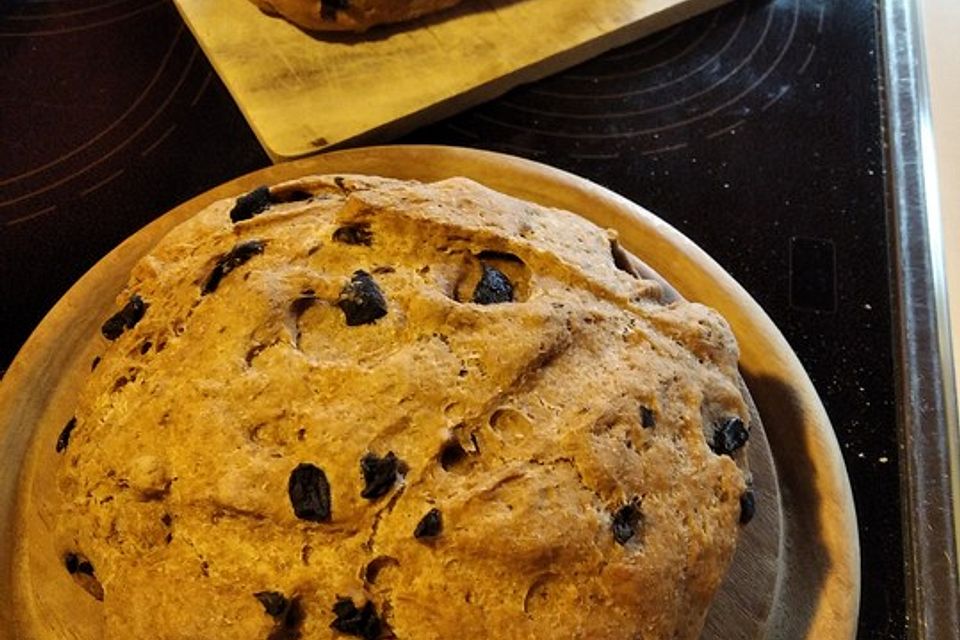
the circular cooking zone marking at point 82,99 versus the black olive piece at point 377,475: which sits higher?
the circular cooking zone marking at point 82,99

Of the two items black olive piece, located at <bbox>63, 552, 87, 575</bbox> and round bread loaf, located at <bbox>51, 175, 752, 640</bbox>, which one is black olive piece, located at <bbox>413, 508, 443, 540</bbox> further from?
black olive piece, located at <bbox>63, 552, 87, 575</bbox>

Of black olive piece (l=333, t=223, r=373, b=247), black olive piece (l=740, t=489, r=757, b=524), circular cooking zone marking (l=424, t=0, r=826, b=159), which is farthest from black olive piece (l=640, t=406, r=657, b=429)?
circular cooking zone marking (l=424, t=0, r=826, b=159)

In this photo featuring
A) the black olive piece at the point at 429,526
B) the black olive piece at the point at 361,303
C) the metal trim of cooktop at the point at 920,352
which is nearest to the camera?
the black olive piece at the point at 429,526

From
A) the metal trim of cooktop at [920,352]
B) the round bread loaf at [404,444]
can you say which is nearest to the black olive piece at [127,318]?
the round bread loaf at [404,444]

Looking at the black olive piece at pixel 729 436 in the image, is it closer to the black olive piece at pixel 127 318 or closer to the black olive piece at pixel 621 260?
the black olive piece at pixel 621 260

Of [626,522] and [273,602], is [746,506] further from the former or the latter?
[273,602]

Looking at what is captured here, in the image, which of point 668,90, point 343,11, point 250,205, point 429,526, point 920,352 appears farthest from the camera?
point 668,90

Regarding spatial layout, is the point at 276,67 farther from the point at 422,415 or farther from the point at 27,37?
the point at 422,415

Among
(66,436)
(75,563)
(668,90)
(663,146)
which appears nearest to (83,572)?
(75,563)
